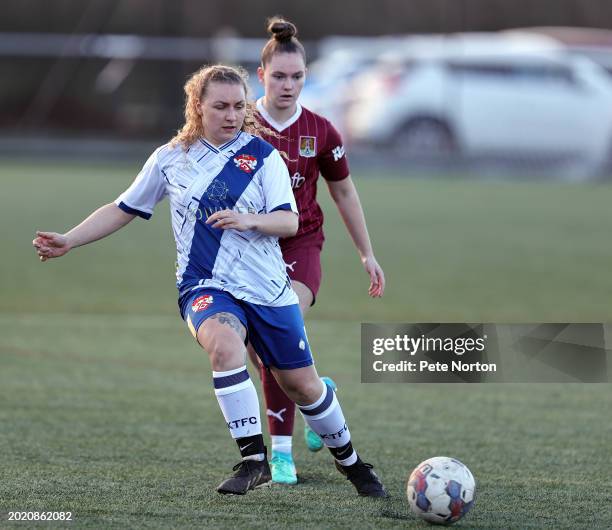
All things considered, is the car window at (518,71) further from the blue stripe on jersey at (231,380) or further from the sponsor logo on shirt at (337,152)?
the blue stripe on jersey at (231,380)

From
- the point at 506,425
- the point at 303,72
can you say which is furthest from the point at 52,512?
the point at 506,425

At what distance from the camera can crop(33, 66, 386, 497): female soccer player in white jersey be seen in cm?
443

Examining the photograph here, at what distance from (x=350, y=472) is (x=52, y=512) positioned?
1178mm

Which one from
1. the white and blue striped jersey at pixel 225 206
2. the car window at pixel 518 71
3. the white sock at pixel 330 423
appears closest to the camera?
the white and blue striped jersey at pixel 225 206

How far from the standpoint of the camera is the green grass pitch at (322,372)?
458 cm

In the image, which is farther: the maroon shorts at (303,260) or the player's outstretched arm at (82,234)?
the maroon shorts at (303,260)

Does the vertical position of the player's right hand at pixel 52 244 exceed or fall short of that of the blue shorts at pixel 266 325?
it exceeds it

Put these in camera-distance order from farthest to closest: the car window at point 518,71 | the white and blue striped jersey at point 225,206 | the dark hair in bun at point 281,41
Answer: the car window at point 518,71 → the dark hair in bun at point 281,41 → the white and blue striped jersey at point 225,206

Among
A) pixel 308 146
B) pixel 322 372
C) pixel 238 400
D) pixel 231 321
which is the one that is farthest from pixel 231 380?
pixel 322 372

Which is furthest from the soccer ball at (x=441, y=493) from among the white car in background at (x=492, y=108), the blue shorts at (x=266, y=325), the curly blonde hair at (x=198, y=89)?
the white car in background at (x=492, y=108)

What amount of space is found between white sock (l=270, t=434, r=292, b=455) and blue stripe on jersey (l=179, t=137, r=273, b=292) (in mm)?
1016

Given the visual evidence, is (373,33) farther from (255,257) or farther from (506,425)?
(255,257)

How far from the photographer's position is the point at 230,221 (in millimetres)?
4281

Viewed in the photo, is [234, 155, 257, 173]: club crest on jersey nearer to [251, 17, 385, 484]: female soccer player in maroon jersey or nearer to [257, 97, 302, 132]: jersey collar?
[251, 17, 385, 484]: female soccer player in maroon jersey
